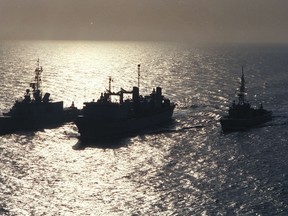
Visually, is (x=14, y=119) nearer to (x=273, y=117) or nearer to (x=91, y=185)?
(x=91, y=185)

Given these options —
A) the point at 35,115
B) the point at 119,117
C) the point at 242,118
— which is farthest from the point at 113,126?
the point at 242,118

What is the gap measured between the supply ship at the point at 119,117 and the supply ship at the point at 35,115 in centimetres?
752

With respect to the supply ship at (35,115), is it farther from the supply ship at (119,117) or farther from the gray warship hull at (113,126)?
the gray warship hull at (113,126)

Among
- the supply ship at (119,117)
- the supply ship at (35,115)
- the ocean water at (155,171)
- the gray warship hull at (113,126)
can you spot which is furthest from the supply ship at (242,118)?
the supply ship at (35,115)

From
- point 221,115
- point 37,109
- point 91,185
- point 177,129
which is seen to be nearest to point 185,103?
point 221,115

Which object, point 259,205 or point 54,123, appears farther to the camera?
point 54,123

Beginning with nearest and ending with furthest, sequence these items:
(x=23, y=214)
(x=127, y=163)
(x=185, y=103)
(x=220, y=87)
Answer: (x=23, y=214), (x=127, y=163), (x=185, y=103), (x=220, y=87)

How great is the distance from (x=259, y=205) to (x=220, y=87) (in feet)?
373

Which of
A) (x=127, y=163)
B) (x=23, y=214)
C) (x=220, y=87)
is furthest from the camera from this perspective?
(x=220, y=87)

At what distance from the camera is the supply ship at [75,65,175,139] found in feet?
328

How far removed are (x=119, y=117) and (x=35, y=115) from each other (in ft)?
59.7

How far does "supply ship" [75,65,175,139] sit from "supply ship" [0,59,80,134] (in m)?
7.52

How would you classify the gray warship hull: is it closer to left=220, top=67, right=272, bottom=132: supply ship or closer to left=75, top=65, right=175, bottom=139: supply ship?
left=75, top=65, right=175, bottom=139: supply ship

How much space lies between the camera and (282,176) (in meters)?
71.6
